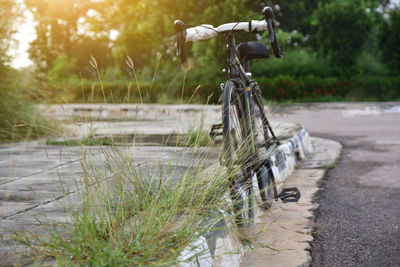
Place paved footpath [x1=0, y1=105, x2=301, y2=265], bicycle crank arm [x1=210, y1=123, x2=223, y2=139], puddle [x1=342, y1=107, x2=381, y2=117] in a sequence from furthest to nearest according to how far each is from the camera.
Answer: puddle [x1=342, y1=107, x2=381, y2=117], bicycle crank arm [x1=210, y1=123, x2=223, y2=139], paved footpath [x1=0, y1=105, x2=301, y2=265]

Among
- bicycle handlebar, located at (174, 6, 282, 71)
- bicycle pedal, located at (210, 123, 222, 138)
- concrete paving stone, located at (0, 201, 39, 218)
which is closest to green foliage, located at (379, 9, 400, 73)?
bicycle handlebar, located at (174, 6, 282, 71)

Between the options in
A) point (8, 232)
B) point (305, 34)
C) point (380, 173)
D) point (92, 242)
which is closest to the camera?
point (92, 242)

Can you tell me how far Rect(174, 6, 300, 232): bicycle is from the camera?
3.31 meters

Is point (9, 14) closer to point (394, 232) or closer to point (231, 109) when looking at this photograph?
point (231, 109)

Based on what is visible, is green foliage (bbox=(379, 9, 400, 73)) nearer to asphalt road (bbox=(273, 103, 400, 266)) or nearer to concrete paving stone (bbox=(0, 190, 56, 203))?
asphalt road (bbox=(273, 103, 400, 266))

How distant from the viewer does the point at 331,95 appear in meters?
21.3

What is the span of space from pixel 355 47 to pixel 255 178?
66.9 feet

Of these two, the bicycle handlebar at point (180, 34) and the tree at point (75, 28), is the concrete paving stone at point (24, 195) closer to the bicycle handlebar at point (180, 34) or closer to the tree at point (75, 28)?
the bicycle handlebar at point (180, 34)

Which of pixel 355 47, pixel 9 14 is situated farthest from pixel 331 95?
pixel 9 14

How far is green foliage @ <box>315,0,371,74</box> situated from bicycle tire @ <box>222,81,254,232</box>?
19.7 metres

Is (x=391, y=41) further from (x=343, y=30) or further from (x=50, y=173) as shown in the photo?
(x=50, y=173)

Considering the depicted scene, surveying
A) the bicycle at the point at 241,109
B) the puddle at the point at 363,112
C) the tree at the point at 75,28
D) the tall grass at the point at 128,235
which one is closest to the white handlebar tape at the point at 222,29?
the bicycle at the point at 241,109

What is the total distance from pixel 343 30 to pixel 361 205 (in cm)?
1920

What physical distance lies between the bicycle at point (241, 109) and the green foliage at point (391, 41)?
63.2ft
